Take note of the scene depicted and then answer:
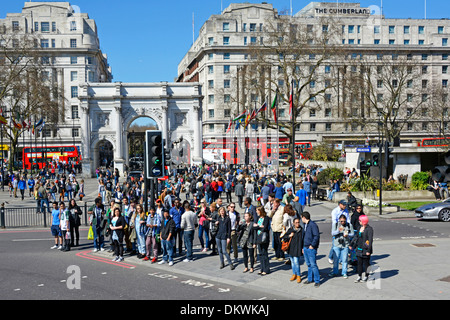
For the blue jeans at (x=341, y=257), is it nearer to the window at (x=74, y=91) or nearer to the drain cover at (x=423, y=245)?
the drain cover at (x=423, y=245)

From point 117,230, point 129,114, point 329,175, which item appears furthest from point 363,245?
point 129,114

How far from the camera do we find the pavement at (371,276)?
397 inches

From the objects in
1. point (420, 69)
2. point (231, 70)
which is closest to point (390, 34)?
point (420, 69)

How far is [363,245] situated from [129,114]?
147ft

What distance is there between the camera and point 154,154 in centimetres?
1386

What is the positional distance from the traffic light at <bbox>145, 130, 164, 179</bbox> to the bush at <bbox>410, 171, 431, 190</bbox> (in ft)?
65.9

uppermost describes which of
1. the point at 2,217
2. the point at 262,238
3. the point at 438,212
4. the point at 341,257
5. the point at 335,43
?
the point at 335,43

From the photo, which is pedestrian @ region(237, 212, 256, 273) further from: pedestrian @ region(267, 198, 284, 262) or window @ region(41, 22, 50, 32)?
window @ region(41, 22, 50, 32)

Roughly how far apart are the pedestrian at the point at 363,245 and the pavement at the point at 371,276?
13.6 inches

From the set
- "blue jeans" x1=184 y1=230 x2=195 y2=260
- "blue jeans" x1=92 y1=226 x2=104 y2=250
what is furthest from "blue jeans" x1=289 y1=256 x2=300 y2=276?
"blue jeans" x1=92 y1=226 x2=104 y2=250

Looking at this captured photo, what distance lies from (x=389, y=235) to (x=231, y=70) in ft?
202

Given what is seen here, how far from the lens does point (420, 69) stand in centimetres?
7712

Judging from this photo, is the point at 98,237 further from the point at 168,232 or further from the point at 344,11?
the point at 344,11

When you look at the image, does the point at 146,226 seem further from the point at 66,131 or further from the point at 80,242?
the point at 66,131
